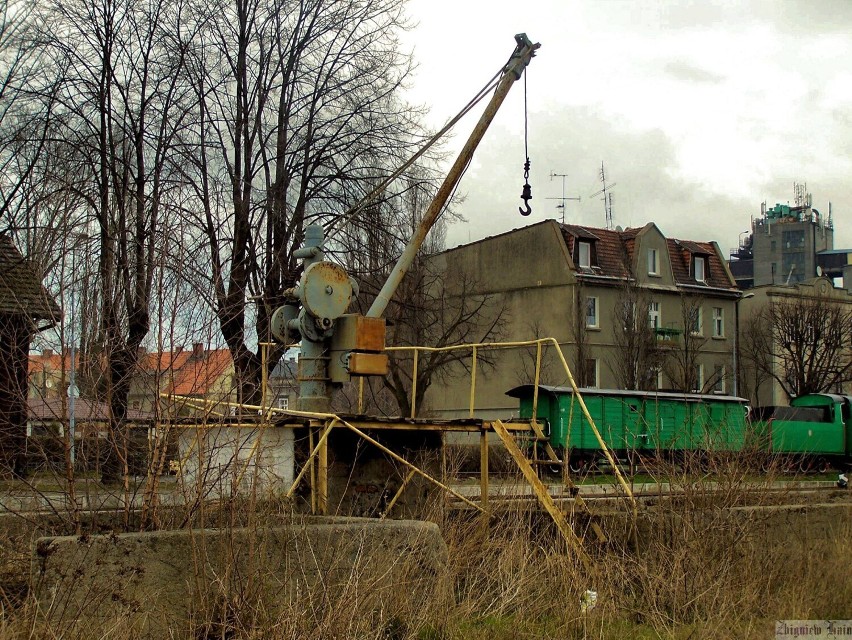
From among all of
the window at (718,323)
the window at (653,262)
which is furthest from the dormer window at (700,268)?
the window at (653,262)

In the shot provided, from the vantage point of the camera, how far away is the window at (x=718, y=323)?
54.2m

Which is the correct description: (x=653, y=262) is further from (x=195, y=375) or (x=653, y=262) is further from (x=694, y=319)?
(x=195, y=375)

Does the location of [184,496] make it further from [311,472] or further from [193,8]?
[193,8]

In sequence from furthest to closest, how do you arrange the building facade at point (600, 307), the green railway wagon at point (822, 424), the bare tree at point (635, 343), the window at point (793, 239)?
the window at point (793, 239) → the building facade at point (600, 307) → the bare tree at point (635, 343) → the green railway wagon at point (822, 424)

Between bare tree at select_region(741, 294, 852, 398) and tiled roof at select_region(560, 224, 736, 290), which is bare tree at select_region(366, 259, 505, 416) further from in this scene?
bare tree at select_region(741, 294, 852, 398)

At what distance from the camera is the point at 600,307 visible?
4803cm

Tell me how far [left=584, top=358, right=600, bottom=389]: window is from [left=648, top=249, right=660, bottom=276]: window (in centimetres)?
704

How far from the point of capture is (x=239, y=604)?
5980 mm

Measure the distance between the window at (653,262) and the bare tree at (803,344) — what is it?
6.50 meters

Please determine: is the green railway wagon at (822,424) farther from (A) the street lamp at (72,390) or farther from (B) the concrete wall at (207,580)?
(A) the street lamp at (72,390)

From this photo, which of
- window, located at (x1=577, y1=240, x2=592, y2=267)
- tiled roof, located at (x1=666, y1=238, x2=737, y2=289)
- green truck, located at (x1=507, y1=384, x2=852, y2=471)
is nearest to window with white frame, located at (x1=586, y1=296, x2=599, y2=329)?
window, located at (x1=577, y1=240, x2=592, y2=267)

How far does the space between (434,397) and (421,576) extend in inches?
1822

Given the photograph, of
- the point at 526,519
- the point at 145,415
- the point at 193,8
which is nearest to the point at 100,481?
the point at 145,415

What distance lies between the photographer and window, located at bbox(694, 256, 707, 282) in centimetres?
5431
